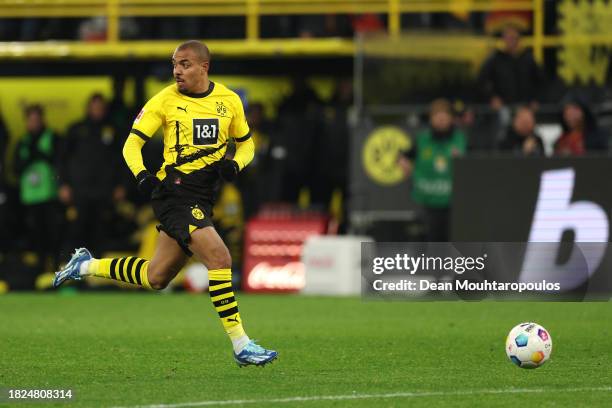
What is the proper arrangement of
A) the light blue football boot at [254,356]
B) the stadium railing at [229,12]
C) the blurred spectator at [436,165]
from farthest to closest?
1. the stadium railing at [229,12]
2. the blurred spectator at [436,165]
3. the light blue football boot at [254,356]

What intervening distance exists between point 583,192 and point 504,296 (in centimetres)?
466

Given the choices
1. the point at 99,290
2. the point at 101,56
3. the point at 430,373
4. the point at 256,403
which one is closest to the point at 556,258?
the point at 430,373

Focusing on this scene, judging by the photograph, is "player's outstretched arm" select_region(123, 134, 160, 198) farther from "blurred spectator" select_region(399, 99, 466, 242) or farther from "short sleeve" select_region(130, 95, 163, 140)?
"blurred spectator" select_region(399, 99, 466, 242)

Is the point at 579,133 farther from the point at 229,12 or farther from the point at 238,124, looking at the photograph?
the point at 238,124

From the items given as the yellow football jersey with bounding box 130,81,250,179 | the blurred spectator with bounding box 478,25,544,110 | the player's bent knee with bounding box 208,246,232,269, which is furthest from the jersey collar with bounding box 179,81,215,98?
the blurred spectator with bounding box 478,25,544,110

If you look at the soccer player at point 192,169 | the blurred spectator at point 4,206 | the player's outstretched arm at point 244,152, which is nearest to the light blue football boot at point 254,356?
the soccer player at point 192,169

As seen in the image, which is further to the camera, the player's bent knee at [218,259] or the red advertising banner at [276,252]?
the red advertising banner at [276,252]

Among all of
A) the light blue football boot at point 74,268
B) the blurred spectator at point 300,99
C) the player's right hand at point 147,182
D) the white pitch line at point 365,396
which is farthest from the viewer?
the blurred spectator at point 300,99

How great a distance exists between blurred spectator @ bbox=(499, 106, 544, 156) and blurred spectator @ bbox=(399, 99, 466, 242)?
0.62 metres

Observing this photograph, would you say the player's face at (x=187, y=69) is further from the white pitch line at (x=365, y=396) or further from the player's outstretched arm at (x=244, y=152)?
the white pitch line at (x=365, y=396)

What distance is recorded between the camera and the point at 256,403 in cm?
732

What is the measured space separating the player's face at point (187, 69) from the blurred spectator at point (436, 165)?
7.41 m

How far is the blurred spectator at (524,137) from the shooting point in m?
15.8

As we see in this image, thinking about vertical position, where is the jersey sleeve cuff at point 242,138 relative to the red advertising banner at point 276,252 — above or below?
above
